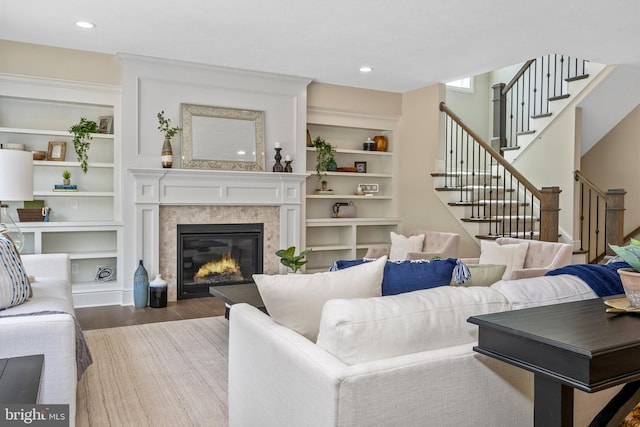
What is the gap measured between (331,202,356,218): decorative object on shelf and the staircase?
3.92 feet

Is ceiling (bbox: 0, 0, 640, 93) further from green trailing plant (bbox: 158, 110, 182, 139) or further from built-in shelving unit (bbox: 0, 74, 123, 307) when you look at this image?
green trailing plant (bbox: 158, 110, 182, 139)

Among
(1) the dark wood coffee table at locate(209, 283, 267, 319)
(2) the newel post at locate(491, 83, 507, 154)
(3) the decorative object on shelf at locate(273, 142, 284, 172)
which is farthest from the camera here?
(2) the newel post at locate(491, 83, 507, 154)

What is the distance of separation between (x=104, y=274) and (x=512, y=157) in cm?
563

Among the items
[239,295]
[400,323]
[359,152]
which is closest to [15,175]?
[239,295]

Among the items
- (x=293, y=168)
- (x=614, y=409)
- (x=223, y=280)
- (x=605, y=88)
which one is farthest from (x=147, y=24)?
(x=605, y=88)

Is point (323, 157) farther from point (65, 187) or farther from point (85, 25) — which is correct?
point (85, 25)

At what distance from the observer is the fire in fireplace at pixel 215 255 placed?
561 centimetres

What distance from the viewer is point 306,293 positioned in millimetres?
1789

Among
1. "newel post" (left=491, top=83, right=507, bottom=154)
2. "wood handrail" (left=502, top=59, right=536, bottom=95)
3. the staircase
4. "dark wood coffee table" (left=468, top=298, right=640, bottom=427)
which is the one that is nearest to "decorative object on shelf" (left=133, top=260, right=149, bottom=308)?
the staircase

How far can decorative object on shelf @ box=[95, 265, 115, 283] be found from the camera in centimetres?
535

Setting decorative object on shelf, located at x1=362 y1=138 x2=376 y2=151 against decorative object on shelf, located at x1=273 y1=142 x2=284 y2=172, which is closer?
decorative object on shelf, located at x1=273 y1=142 x2=284 y2=172

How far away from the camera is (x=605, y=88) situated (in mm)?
5812

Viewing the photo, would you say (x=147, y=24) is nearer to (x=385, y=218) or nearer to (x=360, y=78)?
(x=360, y=78)

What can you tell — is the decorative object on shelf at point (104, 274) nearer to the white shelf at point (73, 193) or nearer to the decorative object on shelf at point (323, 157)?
the white shelf at point (73, 193)
